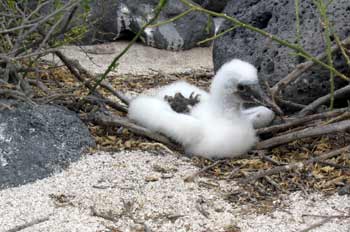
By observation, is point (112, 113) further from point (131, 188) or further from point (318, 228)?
point (318, 228)

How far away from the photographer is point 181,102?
3826 millimetres

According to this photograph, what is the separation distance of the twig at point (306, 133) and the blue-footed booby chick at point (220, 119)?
70mm

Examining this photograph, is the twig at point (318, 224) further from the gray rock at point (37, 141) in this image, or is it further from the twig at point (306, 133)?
the gray rock at point (37, 141)

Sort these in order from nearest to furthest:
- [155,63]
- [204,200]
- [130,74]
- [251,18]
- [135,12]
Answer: [204,200]
[251,18]
[130,74]
[155,63]
[135,12]

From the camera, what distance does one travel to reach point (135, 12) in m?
6.54

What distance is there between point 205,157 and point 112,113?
75 cm

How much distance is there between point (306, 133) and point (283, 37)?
883mm

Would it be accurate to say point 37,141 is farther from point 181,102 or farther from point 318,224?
point 318,224

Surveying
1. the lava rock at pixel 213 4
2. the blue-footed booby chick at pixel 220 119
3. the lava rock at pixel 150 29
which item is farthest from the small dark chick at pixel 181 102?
the lava rock at pixel 213 4

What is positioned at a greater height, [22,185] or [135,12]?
[135,12]

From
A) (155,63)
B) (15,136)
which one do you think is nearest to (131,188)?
(15,136)

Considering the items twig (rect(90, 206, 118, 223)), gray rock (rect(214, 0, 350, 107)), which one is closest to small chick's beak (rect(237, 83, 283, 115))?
gray rock (rect(214, 0, 350, 107))

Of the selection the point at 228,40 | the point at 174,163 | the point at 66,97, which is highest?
the point at 228,40

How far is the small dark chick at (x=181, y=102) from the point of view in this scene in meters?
3.79
